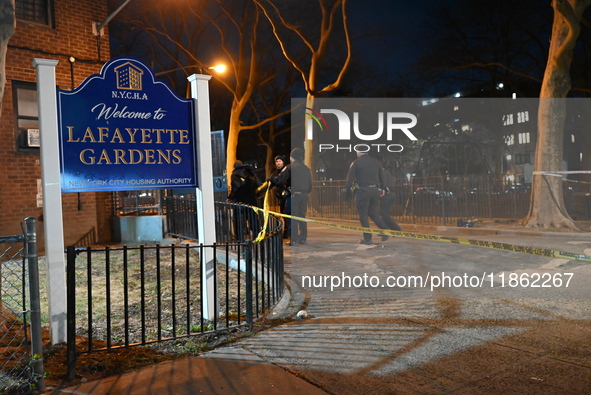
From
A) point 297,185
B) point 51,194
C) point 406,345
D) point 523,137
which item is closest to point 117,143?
point 51,194

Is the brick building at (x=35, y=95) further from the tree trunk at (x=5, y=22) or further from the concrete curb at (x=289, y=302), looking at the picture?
the concrete curb at (x=289, y=302)

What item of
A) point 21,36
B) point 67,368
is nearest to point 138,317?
point 67,368

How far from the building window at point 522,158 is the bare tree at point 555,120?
65395 millimetres

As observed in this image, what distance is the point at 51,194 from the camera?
4797 millimetres

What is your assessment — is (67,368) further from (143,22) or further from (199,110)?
(143,22)

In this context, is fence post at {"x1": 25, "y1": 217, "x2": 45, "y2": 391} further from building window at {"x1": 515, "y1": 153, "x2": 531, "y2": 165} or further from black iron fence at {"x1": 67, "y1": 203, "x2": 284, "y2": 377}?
building window at {"x1": 515, "y1": 153, "x2": 531, "y2": 165}

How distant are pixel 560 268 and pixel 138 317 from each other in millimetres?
6147

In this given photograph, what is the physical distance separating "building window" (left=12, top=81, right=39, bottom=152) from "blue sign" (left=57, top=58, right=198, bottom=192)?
7.10 meters

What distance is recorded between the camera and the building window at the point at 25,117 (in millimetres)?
Answer: 11258

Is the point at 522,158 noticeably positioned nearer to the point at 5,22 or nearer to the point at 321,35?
the point at 321,35

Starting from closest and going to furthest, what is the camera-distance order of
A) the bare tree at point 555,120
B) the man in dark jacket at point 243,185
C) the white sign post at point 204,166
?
the white sign post at point 204,166 → the man in dark jacket at point 243,185 → the bare tree at point 555,120

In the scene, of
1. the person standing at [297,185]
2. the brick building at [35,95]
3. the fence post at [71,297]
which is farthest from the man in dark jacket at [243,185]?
the fence post at [71,297]

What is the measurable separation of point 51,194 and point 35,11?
8984 mm

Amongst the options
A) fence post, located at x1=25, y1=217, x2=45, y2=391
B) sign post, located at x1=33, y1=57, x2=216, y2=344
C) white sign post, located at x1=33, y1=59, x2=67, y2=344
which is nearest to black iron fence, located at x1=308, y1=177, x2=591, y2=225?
sign post, located at x1=33, y1=57, x2=216, y2=344
